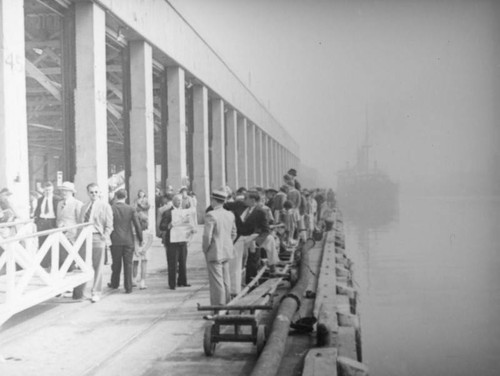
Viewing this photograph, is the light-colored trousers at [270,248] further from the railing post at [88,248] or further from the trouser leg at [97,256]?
the railing post at [88,248]

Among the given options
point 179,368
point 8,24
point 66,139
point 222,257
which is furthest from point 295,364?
point 66,139

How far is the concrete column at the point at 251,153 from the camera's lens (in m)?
38.7

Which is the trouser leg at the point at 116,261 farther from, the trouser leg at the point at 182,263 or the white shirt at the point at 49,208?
the white shirt at the point at 49,208

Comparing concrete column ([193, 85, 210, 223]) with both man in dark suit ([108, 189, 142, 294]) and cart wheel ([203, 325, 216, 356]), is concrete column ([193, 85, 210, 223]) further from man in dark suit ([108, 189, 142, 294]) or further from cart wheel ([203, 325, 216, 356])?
cart wheel ([203, 325, 216, 356])

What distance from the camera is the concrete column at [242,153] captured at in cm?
3562

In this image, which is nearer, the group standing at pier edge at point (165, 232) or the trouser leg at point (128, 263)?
the group standing at pier edge at point (165, 232)

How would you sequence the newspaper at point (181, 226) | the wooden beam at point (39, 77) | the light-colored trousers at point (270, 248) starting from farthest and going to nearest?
the wooden beam at point (39, 77) → the light-colored trousers at point (270, 248) → the newspaper at point (181, 226)

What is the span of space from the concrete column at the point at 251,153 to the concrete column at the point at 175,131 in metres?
16.5

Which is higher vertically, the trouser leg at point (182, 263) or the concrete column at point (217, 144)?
the concrete column at point (217, 144)

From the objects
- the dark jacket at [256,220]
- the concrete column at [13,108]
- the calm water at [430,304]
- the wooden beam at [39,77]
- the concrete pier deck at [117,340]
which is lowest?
the calm water at [430,304]

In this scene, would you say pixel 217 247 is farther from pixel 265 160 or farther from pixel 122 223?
pixel 265 160

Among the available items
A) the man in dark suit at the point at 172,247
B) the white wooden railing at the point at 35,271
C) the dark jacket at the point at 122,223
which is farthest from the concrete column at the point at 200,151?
the white wooden railing at the point at 35,271

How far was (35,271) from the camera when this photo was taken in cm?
757

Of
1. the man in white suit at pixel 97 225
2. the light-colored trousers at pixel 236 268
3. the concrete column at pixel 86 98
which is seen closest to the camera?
the light-colored trousers at pixel 236 268
